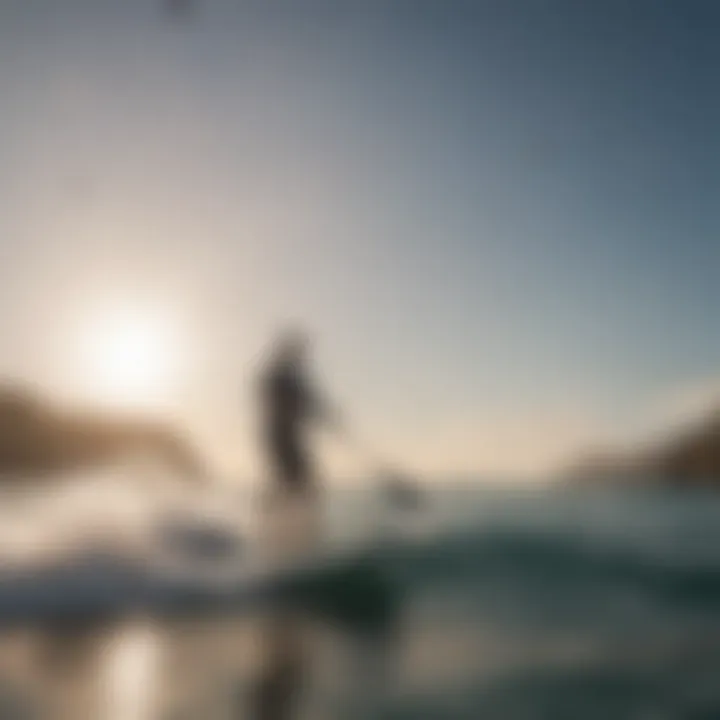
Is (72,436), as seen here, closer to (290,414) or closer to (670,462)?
(290,414)

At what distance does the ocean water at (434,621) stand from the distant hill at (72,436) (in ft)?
0.41

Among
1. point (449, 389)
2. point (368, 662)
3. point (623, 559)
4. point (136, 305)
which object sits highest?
point (136, 305)

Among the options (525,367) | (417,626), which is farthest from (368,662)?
(525,367)

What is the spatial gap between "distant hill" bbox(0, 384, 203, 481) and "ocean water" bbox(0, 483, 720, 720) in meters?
0.13

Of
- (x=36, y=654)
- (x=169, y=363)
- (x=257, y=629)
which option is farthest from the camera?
(x=169, y=363)

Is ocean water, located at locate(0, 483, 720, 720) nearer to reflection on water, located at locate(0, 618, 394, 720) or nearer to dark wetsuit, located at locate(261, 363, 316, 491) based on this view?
reflection on water, located at locate(0, 618, 394, 720)

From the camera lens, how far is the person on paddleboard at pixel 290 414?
187 centimetres

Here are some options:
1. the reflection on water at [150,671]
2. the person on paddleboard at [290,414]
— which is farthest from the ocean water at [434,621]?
the person on paddleboard at [290,414]

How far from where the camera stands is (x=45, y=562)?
69.6 inches

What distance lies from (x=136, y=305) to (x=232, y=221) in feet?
0.96

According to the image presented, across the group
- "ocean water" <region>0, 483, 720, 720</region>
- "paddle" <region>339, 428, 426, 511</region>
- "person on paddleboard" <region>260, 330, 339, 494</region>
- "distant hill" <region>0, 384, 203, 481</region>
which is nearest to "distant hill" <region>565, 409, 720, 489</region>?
"ocean water" <region>0, 483, 720, 720</region>

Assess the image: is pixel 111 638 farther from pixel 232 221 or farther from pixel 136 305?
pixel 232 221

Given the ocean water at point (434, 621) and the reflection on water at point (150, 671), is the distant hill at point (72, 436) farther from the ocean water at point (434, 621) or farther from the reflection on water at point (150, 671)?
the reflection on water at point (150, 671)

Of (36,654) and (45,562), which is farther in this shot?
(45,562)
